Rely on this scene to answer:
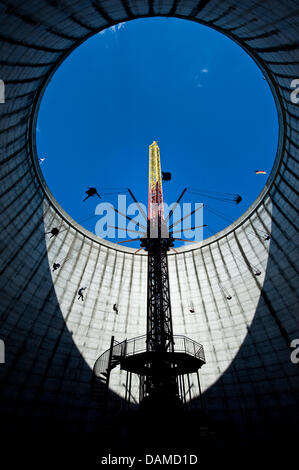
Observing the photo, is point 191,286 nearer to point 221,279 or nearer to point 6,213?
point 221,279

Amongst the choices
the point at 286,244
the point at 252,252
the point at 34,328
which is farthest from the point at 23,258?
the point at 286,244

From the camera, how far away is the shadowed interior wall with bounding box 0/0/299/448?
12617 mm

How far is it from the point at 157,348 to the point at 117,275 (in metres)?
8.77

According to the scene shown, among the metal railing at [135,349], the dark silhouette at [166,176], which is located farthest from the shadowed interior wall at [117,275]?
the dark silhouette at [166,176]

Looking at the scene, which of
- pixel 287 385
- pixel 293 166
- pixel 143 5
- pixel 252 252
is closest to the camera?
pixel 143 5

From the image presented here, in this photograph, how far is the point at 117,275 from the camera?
82.2 ft

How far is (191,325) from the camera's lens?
22906 millimetres

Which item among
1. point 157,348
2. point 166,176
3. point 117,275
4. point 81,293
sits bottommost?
point 157,348

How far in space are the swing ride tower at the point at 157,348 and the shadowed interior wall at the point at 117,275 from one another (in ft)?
5.81

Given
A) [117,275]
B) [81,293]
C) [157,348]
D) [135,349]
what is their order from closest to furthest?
[157,348]
[135,349]
[81,293]
[117,275]

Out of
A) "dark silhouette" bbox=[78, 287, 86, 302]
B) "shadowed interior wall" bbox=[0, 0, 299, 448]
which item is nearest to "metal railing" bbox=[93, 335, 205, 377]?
"shadowed interior wall" bbox=[0, 0, 299, 448]

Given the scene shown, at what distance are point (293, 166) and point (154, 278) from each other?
50.1 ft

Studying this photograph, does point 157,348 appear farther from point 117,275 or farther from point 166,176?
point 166,176

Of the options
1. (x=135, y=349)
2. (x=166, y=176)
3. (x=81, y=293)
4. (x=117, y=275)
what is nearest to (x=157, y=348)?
(x=135, y=349)
